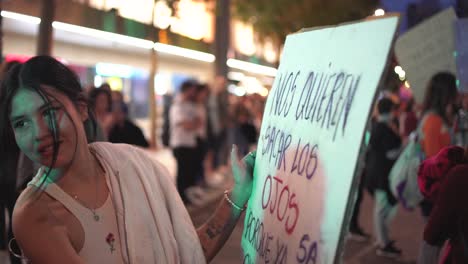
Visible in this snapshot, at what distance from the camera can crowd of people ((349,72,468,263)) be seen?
243cm

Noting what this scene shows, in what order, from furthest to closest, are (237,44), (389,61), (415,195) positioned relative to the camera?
(237,44)
(415,195)
(389,61)

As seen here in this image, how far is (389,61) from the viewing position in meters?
1.39

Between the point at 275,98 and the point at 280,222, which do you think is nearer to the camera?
the point at 280,222

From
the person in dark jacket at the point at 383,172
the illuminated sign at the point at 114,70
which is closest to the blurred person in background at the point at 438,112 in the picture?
the person in dark jacket at the point at 383,172

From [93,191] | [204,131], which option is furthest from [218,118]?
[93,191]

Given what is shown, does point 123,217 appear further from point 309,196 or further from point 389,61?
point 389,61

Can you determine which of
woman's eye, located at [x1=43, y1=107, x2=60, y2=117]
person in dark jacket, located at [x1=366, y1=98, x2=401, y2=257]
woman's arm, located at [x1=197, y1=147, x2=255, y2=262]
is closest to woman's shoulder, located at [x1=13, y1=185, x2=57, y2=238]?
woman's eye, located at [x1=43, y1=107, x2=60, y2=117]

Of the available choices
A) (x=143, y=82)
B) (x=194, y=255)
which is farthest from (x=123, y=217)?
(x=143, y=82)

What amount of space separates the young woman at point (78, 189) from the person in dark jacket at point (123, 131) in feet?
14.8

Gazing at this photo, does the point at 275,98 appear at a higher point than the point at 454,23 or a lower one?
lower

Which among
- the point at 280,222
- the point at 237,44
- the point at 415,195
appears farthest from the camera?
the point at 237,44

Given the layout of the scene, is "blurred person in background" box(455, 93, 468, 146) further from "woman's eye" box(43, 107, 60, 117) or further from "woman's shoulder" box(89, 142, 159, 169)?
"woman's eye" box(43, 107, 60, 117)

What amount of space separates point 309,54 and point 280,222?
51 cm

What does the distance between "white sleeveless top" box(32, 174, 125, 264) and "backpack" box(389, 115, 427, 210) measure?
4300 mm
